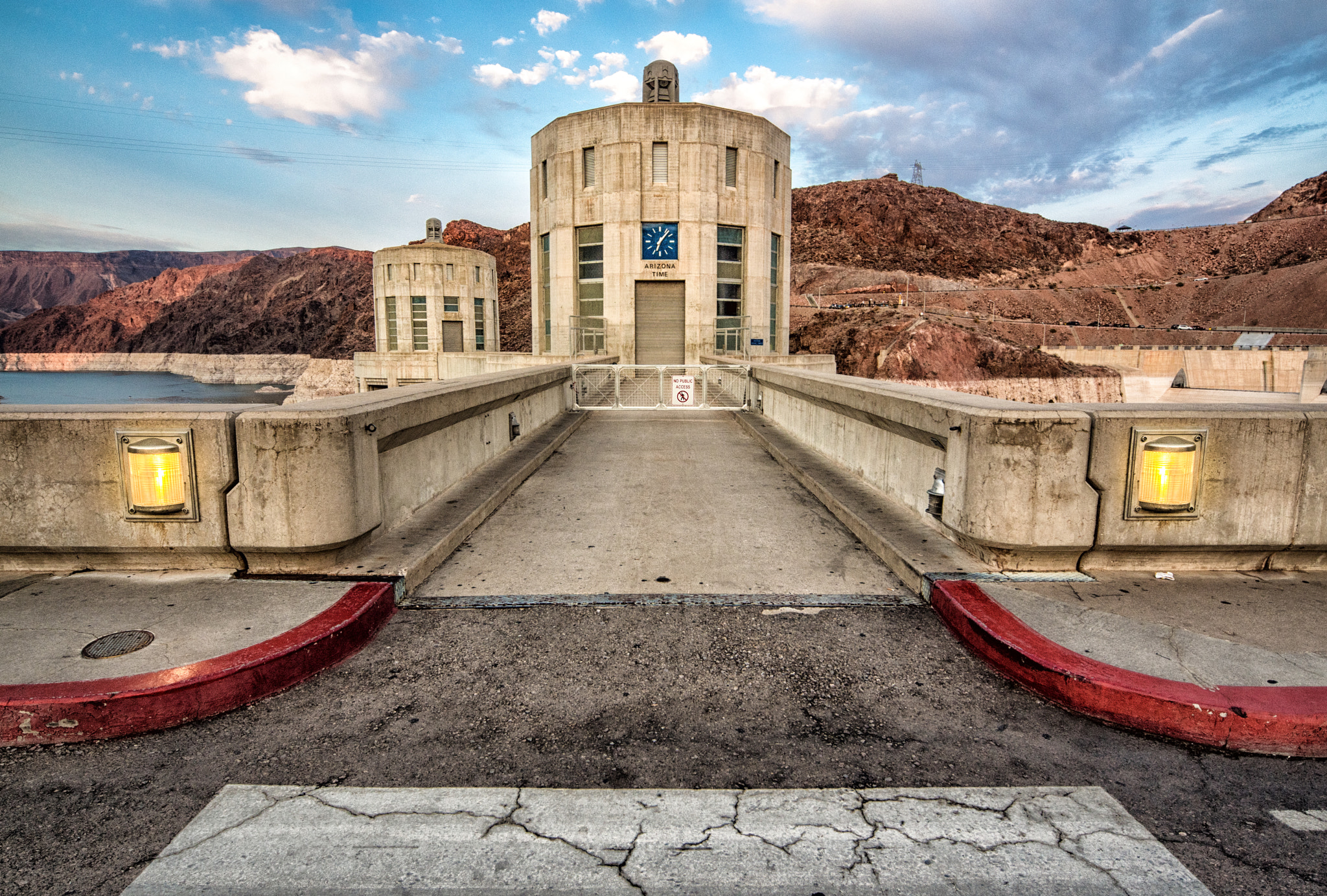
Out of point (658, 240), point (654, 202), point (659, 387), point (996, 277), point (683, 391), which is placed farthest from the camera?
point (996, 277)

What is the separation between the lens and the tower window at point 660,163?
25.7 m

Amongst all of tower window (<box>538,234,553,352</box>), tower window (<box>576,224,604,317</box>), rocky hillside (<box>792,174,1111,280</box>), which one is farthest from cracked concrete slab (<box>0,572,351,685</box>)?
rocky hillside (<box>792,174,1111,280</box>)

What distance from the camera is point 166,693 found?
3412 millimetres

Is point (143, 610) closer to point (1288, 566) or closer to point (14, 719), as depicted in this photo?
point (14, 719)

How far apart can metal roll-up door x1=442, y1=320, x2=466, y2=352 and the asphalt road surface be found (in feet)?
171

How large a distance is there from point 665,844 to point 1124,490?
4307mm

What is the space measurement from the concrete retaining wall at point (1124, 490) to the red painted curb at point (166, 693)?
456 centimetres

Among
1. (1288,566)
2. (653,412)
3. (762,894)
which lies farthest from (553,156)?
(762,894)

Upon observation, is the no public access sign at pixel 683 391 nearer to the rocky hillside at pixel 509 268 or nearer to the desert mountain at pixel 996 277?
the desert mountain at pixel 996 277

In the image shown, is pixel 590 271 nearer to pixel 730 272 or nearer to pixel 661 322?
pixel 661 322

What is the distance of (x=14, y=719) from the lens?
3.23 meters

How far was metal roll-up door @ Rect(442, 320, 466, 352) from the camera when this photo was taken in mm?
53406

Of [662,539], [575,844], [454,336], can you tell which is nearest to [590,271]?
[662,539]

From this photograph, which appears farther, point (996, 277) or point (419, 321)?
point (996, 277)
